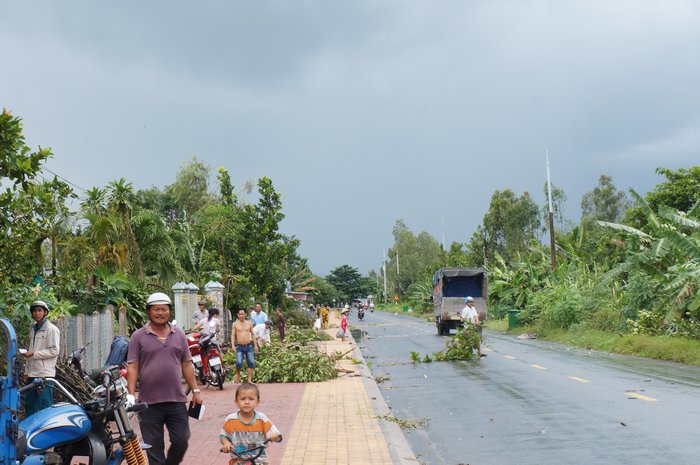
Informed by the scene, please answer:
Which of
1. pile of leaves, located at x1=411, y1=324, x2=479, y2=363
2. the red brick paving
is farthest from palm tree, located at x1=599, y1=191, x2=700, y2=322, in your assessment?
the red brick paving

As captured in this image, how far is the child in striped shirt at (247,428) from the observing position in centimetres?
597

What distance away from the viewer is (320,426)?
35.9 ft

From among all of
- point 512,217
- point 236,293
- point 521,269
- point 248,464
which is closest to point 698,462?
point 248,464

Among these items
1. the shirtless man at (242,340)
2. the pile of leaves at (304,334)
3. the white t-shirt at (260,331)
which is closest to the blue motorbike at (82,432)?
the shirtless man at (242,340)

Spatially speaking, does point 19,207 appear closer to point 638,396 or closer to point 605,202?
point 638,396

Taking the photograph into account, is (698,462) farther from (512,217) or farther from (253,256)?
(512,217)

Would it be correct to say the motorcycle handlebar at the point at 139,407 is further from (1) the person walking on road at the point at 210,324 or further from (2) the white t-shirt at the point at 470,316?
(2) the white t-shirt at the point at 470,316

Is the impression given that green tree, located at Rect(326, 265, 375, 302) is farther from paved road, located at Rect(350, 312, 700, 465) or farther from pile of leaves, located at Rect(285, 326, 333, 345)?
paved road, located at Rect(350, 312, 700, 465)

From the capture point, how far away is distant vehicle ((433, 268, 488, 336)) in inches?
1523

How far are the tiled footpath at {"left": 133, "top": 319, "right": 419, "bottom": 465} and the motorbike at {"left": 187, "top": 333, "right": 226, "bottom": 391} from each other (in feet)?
0.93

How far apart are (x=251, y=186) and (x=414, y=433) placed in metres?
55.7

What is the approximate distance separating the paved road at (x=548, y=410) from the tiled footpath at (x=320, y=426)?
47 cm

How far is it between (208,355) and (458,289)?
2564 centimetres

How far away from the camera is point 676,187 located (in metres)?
40.5
